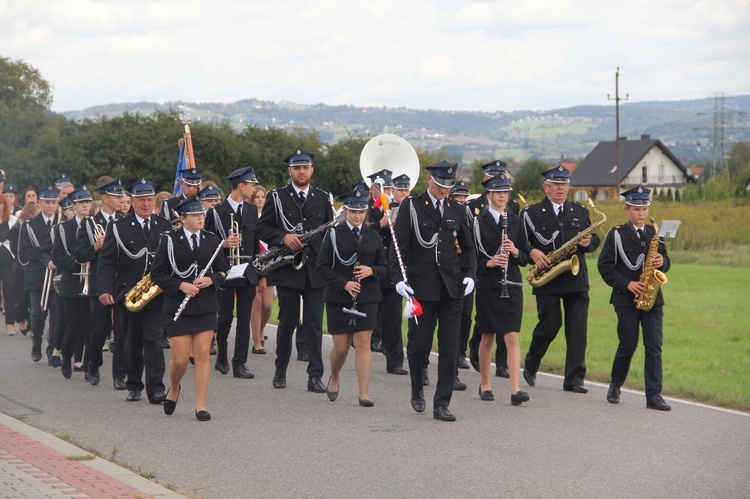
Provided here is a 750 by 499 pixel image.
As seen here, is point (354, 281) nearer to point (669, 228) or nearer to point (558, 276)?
point (558, 276)

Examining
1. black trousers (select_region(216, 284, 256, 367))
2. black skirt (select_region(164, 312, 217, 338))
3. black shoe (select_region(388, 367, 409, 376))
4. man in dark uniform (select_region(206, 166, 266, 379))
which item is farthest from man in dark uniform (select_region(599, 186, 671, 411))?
black trousers (select_region(216, 284, 256, 367))

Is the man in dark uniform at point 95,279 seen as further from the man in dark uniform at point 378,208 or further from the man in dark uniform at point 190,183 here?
the man in dark uniform at point 378,208

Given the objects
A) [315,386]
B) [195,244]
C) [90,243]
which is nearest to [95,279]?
[90,243]

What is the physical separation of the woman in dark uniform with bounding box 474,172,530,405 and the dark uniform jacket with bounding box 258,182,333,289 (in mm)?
1734

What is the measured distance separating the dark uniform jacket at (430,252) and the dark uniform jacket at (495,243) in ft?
3.40

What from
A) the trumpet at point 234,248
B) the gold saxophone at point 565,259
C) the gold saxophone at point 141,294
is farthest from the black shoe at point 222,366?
the gold saxophone at point 565,259

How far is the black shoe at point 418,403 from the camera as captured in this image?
10453 millimetres

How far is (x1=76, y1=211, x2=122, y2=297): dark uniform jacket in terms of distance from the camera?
41.2ft

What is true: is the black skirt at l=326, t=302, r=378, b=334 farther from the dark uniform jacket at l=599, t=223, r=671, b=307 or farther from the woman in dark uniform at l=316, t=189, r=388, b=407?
the dark uniform jacket at l=599, t=223, r=671, b=307

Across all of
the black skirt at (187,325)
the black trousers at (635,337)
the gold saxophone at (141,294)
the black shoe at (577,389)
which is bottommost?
the black shoe at (577,389)

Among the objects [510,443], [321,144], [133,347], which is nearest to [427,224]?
[510,443]

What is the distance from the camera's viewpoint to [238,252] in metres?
13.4

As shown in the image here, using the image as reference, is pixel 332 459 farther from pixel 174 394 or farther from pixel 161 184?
pixel 161 184

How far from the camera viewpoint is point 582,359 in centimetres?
1184
